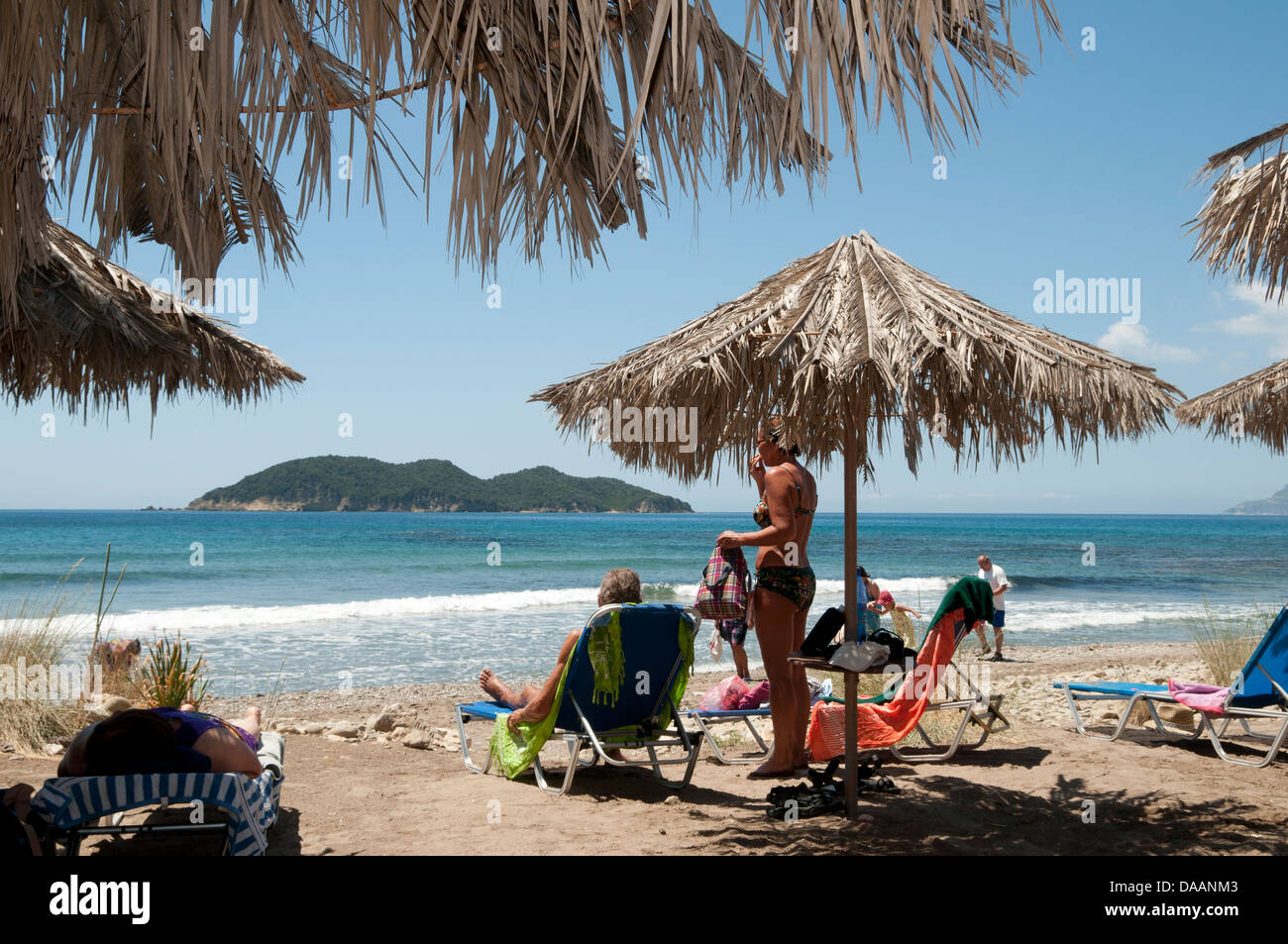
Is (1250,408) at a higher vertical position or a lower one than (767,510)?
higher

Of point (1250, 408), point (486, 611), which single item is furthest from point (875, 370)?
point (486, 611)

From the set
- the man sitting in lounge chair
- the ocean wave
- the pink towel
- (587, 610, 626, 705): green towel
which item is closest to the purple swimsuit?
the man sitting in lounge chair

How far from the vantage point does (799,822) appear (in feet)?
12.1

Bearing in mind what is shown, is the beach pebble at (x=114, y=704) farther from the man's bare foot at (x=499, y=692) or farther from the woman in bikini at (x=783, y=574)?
the woman in bikini at (x=783, y=574)

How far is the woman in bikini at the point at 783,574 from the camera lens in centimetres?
419

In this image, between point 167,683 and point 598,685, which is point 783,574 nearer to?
point 598,685

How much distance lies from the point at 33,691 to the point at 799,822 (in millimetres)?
4797

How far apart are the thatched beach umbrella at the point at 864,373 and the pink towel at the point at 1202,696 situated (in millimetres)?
2346

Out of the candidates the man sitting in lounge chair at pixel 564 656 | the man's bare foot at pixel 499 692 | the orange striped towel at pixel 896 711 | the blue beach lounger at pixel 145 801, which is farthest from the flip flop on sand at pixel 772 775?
the blue beach lounger at pixel 145 801

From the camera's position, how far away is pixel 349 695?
31.6 feet

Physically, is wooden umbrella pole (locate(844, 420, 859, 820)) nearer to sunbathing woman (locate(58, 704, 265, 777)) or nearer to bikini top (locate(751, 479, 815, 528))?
bikini top (locate(751, 479, 815, 528))
